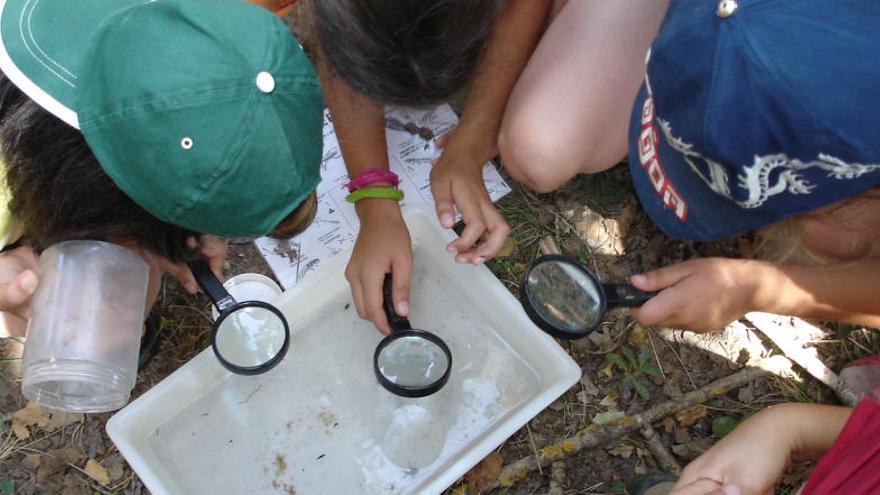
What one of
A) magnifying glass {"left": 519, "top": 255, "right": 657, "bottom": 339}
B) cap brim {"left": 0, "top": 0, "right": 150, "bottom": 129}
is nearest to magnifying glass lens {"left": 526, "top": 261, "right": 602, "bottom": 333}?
magnifying glass {"left": 519, "top": 255, "right": 657, "bottom": 339}

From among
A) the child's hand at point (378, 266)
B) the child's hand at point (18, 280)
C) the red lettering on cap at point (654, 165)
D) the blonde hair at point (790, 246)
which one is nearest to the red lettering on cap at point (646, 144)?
the red lettering on cap at point (654, 165)

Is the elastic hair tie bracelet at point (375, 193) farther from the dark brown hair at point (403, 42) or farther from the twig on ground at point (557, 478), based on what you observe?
the twig on ground at point (557, 478)

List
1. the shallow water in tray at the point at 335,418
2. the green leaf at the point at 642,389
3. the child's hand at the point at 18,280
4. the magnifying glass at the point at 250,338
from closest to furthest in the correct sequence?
the child's hand at the point at 18,280 < the magnifying glass at the point at 250,338 < the shallow water in tray at the point at 335,418 < the green leaf at the point at 642,389

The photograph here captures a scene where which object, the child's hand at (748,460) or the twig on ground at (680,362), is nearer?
the child's hand at (748,460)

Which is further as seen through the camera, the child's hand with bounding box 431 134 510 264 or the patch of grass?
the patch of grass

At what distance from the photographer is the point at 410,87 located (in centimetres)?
133

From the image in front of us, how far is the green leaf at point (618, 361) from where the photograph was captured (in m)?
1.88

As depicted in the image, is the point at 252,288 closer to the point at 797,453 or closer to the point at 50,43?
the point at 50,43

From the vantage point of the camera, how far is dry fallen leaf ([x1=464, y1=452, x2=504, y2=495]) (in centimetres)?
172

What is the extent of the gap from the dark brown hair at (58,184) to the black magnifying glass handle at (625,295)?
0.88m

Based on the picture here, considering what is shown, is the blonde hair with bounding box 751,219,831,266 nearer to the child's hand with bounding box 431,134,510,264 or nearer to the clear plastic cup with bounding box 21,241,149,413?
the child's hand with bounding box 431,134,510,264

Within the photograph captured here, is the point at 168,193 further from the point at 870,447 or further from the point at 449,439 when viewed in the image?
the point at 870,447

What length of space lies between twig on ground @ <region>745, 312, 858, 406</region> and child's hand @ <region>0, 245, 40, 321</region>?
1.77m

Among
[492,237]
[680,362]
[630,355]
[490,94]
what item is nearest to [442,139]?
[490,94]
